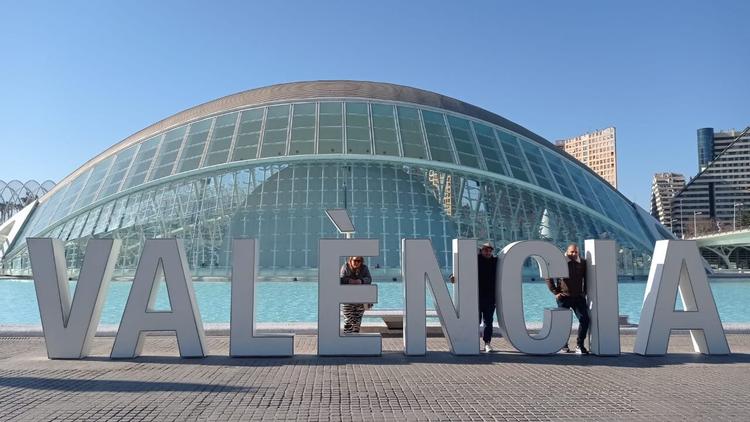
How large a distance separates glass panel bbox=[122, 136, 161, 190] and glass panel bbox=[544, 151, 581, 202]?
71.3ft

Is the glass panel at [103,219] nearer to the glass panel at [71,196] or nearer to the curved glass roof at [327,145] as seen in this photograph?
the curved glass roof at [327,145]

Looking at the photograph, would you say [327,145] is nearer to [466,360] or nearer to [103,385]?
[466,360]

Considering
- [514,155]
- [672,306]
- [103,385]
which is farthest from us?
[514,155]

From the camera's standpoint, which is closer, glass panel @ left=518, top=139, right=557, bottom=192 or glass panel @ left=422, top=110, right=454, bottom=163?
glass panel @ left=422, top=110, right=454, bottom=163

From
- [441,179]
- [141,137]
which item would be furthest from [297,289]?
[141,137]

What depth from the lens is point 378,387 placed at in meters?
7.71

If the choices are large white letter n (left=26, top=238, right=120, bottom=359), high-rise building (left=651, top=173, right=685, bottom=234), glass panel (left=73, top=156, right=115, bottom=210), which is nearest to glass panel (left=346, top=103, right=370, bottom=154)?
glass panel (left=73, top=156, right=115, bottom=210)

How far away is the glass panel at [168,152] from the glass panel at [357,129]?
8962 millimetres

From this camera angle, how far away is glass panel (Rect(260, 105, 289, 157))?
32250mm

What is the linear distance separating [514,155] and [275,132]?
12.9 meters

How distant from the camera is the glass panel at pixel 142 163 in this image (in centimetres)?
3306

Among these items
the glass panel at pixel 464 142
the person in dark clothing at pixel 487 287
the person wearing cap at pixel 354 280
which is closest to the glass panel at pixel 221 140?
the glass panel at pixel 464 142

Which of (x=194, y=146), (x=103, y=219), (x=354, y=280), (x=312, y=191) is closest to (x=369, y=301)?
(x=354, y=280)

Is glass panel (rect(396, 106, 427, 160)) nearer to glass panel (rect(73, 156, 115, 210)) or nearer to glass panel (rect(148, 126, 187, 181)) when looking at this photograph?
glass panel (rect(148, 126, 187, 181))
